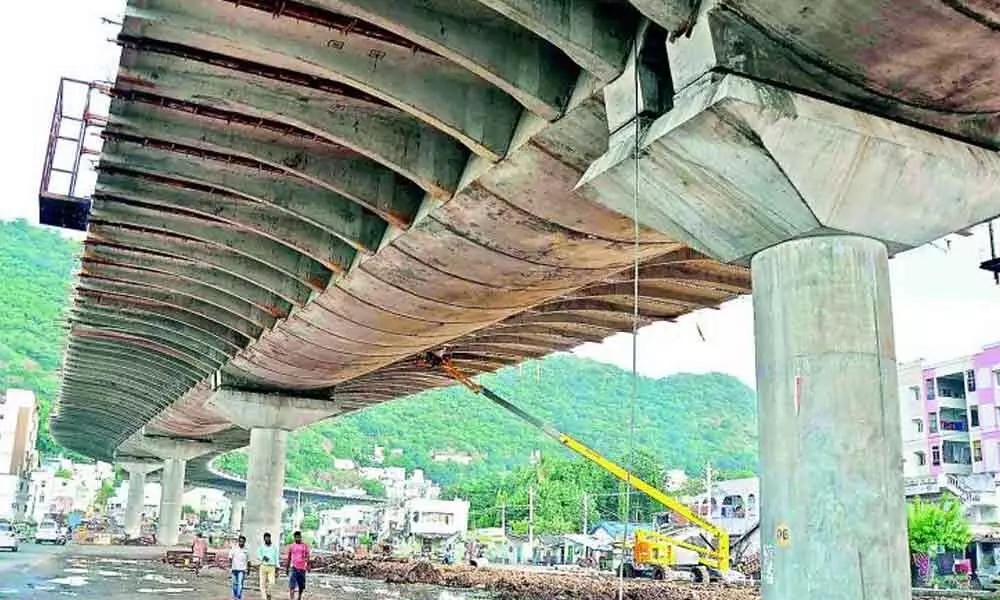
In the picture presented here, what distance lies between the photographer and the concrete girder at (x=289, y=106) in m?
11.7

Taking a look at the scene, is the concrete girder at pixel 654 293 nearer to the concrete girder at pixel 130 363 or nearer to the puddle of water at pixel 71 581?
→ the puddle of water at pixel 71 581

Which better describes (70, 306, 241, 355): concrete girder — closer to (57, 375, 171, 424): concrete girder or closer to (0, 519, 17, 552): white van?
(57, 375, 171, 424): concrete girder

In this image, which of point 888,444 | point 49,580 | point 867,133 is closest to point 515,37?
point 867,133

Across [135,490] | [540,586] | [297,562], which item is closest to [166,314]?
[297,562]

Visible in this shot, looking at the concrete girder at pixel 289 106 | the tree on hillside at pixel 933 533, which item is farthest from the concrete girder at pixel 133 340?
the tree on hillside at pixel 933 533

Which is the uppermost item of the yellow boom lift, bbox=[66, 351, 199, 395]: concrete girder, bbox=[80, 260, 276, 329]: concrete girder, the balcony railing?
the balcony railing

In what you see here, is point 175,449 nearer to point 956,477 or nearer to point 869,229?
point 956,477

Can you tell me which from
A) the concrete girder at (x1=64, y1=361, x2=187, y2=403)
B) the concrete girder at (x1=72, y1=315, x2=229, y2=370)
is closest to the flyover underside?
the concrete girder at (x1=72, y1=315, x2=229, y2=370)

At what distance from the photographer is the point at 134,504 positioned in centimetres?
8556

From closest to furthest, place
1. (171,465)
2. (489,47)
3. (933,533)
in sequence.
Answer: (489,47), (933,533), (171,465)

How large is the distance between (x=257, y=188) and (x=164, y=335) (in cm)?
1496

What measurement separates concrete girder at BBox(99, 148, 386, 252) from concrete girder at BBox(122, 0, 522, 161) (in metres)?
3.72

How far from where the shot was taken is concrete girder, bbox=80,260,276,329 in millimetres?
21094

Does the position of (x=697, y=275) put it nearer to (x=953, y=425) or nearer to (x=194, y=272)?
(x=194, y=272)
